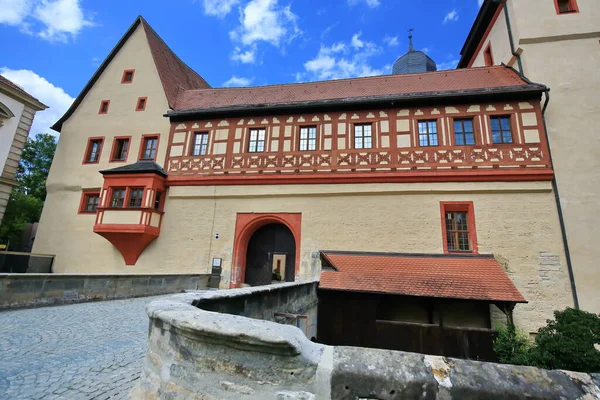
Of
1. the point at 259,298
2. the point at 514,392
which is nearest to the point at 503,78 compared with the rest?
the point at 259,298

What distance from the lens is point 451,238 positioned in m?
10.5

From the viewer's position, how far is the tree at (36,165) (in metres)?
28.0

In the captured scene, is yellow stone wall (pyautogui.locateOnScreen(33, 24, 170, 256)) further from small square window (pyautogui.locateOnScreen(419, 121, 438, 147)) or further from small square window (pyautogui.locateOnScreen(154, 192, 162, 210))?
small square window (pyautogui.locateOnScreen(419, 121, 438, 147))

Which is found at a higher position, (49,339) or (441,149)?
(441,149)

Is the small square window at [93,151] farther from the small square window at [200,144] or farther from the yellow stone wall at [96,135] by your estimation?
the small square window at [200,144]

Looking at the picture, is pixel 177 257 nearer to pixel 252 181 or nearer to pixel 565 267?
pixel 252 181

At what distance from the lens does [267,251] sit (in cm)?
1249

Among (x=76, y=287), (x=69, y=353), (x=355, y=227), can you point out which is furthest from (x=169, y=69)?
(x=69, y=353)

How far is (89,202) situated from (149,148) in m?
3.73

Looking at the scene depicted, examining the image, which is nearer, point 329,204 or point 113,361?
point 113,361

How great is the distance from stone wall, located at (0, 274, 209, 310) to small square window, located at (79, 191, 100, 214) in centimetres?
622

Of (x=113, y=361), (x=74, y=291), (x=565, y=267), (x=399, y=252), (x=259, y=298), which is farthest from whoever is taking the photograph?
(x=399, y=252)

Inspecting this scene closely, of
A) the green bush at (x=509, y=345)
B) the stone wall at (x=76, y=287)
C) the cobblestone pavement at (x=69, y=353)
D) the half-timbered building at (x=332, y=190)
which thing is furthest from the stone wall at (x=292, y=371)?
the green bush at (x=509, y=345)

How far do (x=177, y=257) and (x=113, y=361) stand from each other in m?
8.72
